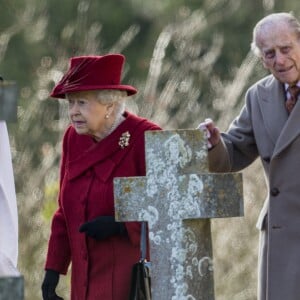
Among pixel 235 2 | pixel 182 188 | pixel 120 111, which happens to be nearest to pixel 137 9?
pixel 235 2

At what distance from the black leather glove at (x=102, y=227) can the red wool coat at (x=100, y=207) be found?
0.21 feet

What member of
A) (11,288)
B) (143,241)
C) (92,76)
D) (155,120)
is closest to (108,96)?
(92,76)

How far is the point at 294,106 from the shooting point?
7.41m

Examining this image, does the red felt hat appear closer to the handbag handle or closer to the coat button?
the handbag handle

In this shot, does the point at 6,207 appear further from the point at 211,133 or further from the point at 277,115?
the point at 277,115

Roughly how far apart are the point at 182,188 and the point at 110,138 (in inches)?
47.6

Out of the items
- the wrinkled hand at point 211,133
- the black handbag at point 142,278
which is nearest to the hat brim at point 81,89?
the wrinkled hand at point 211,133

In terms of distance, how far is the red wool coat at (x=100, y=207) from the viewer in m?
7.55

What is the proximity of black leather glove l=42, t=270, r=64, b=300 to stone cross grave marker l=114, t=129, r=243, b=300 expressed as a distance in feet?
4.20

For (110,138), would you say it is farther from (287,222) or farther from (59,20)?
(59,20)

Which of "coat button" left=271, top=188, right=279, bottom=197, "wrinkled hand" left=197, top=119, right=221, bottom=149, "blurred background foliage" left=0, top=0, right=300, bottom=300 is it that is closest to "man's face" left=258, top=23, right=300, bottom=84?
"wrinkled hand" left=197, top=119, right=221, bottom=149

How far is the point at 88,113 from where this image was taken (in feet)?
24.8

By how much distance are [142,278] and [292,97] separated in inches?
41.9

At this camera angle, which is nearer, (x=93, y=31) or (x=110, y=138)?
(x=110, y=138)
